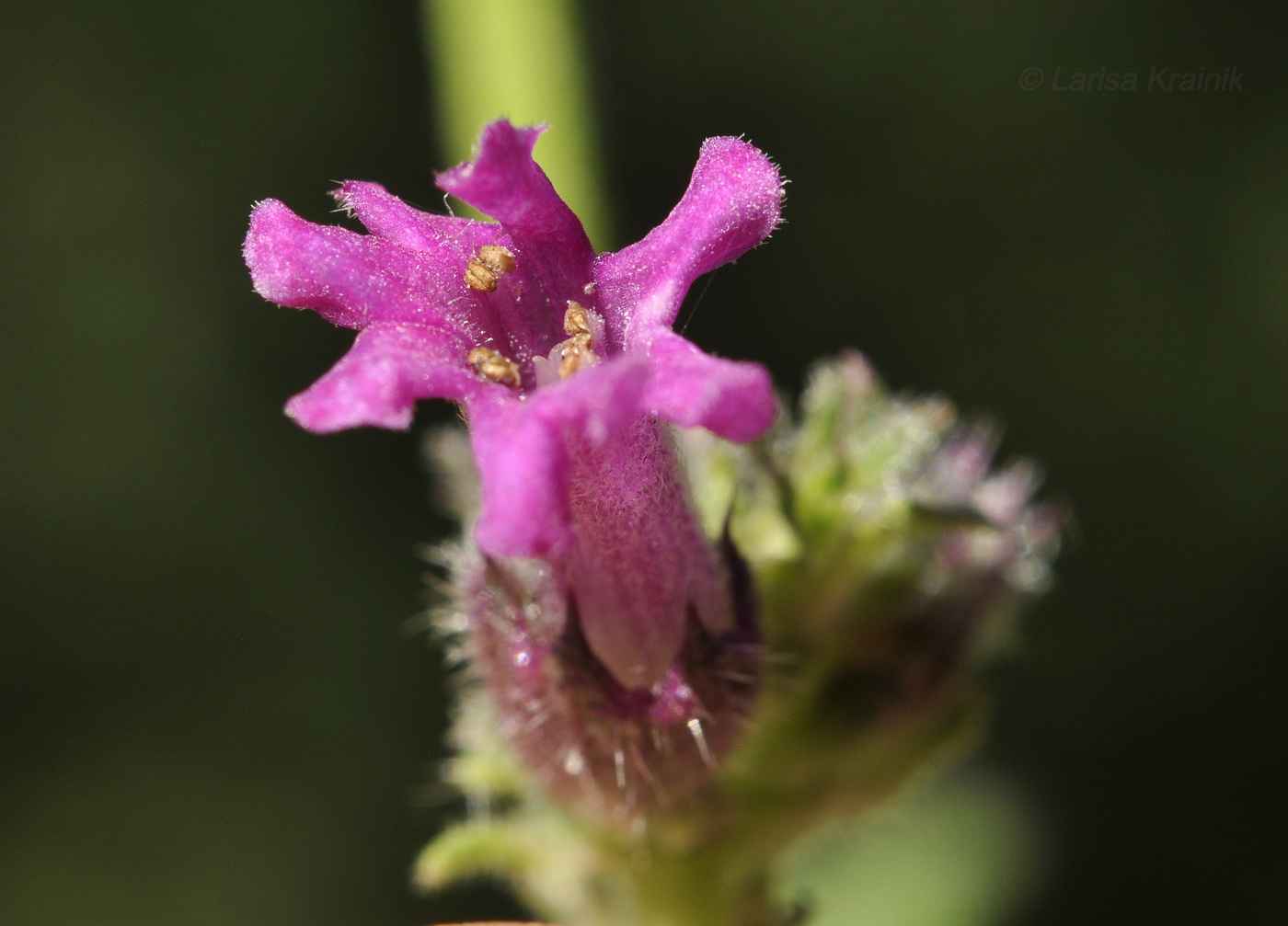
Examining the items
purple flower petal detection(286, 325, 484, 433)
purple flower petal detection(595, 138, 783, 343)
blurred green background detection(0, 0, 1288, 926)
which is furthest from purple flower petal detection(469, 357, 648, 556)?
blurred green background detection(0, 0, 1288, 926)

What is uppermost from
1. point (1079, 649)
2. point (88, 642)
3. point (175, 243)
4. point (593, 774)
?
point (175, 243)

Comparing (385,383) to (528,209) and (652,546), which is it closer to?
(528,209)

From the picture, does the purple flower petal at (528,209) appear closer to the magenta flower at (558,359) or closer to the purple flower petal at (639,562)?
the magenta flower at (558,359)

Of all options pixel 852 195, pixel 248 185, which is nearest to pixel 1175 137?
pixel 852 195

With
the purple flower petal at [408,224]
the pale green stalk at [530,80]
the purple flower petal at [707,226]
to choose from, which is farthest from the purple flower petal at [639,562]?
the pale green stalk at [530,80]

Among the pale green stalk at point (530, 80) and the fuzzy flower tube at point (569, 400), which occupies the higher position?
the pale green stalk at point (530, 80)

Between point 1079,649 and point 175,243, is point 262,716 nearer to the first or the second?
point 175,243

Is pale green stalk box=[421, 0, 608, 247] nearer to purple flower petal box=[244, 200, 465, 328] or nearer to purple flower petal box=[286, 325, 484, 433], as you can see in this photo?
purple flower petal box=[244, 200, 465, 328]
